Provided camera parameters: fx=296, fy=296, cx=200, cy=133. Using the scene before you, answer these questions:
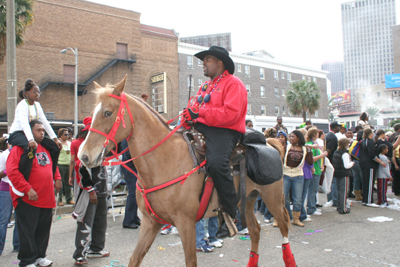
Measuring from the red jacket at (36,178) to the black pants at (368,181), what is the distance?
843 centimetres

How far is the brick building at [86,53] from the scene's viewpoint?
1054 inches

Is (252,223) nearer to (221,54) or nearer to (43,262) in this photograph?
(221,54)

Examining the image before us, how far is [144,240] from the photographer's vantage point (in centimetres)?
325

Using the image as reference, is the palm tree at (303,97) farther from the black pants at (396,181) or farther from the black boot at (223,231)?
the black boot at (223,231)

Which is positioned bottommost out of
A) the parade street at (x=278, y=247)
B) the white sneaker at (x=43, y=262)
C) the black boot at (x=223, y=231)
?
the parade street at (x=278, y=247)

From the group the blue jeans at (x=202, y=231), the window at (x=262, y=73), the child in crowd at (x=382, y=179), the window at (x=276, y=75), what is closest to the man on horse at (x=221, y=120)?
the blue jeans at (x=202, y=231)

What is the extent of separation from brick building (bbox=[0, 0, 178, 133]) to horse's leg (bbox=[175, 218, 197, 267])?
2559 cm

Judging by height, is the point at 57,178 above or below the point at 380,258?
above

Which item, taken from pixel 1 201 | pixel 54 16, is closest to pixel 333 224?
pixel 1 201

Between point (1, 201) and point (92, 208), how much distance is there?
6.13ft

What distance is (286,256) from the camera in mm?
4184

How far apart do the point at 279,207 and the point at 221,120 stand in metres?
1.94

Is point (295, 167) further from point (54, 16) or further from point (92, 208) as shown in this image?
point (54, 16)

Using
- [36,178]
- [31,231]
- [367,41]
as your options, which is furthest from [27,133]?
[367,41]
